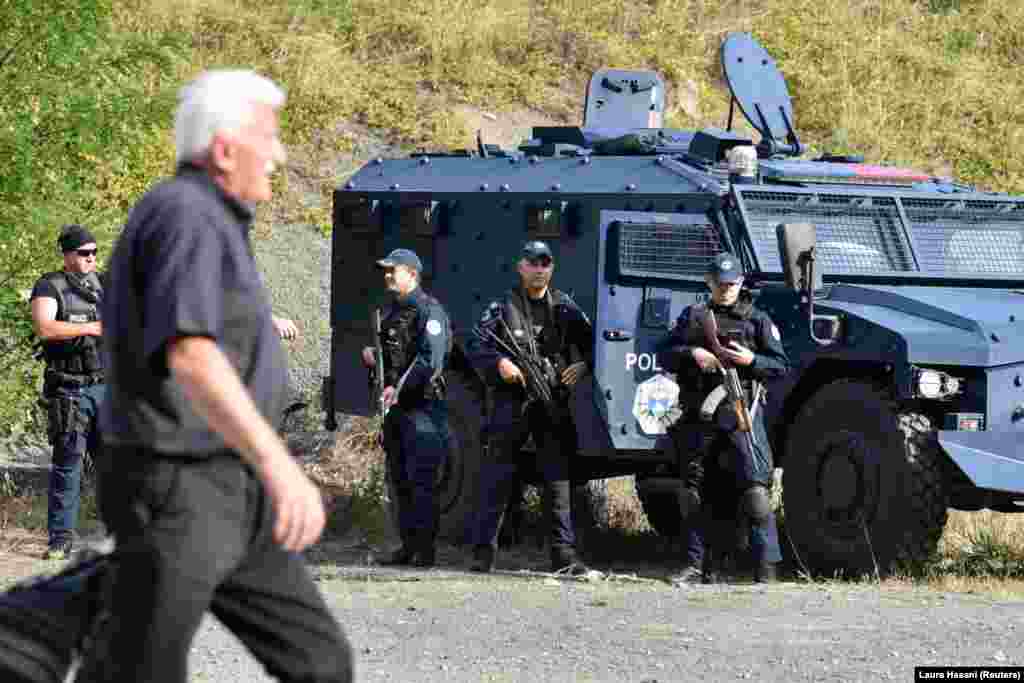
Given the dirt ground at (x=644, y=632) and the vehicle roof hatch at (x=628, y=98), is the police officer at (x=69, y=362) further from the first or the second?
the vehicle roof hatch at (x=628, y=98)

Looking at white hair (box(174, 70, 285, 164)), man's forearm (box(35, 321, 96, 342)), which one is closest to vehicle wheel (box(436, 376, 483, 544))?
man's forearm (box(35, 321, 96, 342))

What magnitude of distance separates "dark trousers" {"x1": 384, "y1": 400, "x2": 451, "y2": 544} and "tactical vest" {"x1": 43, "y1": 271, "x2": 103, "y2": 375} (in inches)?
60.9

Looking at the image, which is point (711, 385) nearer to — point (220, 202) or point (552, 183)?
point (552, 183)

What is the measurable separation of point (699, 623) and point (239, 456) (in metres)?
4.39

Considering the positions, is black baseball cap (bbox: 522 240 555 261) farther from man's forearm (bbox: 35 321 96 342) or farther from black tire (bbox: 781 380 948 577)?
man's forearm (bbox: 35 321 96 342)

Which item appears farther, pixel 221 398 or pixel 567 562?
pixel 567 562

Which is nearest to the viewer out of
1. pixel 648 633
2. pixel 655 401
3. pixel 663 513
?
pixel 648 633

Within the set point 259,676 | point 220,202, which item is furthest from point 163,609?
point 259,676

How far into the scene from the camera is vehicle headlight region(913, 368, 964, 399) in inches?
375

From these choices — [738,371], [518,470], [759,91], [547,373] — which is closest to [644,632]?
[738,371]

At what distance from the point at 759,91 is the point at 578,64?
465 inches

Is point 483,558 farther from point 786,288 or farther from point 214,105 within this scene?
point 214,105

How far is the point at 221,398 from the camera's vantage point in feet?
12.7

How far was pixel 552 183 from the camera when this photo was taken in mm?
11289
